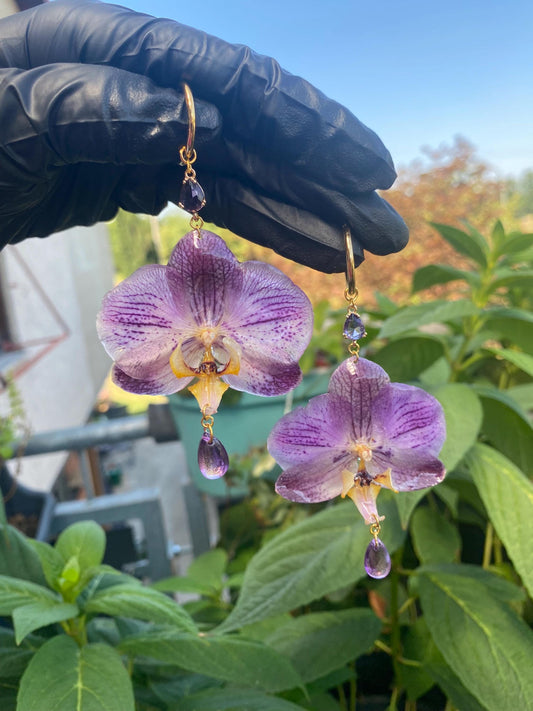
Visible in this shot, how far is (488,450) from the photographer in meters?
0.54

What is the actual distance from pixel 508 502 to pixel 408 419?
255mm

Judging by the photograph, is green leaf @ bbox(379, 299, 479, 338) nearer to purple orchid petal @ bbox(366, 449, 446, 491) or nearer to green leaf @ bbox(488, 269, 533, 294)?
green leaf @ bbox(488, 269, 533, 294)

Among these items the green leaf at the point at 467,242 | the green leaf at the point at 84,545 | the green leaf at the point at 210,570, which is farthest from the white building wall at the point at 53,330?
the green leaf at the point at 467,242

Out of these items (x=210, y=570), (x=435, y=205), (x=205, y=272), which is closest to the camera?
(x=205, y=272)

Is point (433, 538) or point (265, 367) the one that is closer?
point (265, 367)

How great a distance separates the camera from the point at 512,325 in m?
0.60

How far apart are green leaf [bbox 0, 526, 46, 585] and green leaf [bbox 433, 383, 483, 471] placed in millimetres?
387

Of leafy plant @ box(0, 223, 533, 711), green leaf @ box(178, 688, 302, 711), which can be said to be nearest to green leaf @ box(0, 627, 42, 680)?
leafy plant @ box(0, 223, 533, 711)

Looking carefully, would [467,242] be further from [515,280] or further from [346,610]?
[346,610]

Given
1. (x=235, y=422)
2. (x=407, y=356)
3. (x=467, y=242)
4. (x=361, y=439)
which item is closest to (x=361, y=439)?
(x=361, y=439)

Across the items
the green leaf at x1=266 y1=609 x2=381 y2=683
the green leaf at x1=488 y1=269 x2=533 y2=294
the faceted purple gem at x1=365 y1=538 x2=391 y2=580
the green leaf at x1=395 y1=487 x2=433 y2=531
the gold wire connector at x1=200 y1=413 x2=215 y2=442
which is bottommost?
the green leaf at x1=266 y1=609 x2=381 y2=683

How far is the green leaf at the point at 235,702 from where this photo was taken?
0.41m

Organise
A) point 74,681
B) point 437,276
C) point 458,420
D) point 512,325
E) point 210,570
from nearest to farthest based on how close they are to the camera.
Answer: point 74,681
point 458,420
point 512,325
point 437,276
point 210,570

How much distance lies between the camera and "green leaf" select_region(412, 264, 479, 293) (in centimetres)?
67
